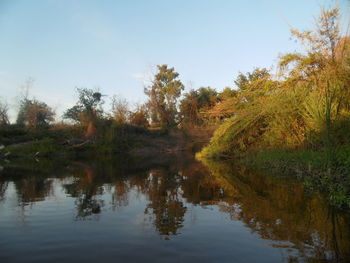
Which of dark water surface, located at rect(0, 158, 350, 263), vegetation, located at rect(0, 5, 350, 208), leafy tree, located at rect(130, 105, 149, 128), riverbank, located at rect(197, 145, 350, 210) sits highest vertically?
leafy tree, located at rect(130, 105, 149, 128)

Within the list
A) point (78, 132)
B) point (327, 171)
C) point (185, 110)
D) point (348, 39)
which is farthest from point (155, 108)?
point (327, 171)

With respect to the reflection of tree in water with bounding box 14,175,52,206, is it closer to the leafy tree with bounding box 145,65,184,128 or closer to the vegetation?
the vegetation

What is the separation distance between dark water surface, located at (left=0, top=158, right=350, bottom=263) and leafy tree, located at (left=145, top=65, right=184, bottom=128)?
3556 cm

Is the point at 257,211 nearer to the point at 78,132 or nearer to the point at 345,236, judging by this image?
the point at 345,236

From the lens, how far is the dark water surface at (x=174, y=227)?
11.9 feet

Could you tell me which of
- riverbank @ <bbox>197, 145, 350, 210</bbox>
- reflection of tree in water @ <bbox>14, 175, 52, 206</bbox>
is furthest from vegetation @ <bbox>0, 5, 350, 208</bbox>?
reflection of tree in water @ <bbox>14, 175, 52, 206</bbox>

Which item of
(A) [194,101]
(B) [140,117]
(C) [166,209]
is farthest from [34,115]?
(C) [166,209]

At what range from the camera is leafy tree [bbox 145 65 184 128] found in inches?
1797

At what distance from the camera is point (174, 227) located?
474 centimetres

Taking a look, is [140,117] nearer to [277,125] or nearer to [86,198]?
[277,125]

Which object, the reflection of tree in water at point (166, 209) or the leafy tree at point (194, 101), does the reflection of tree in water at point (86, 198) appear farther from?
the leafy tree at point (194, 101)

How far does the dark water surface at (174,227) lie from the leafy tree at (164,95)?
35.6 metres

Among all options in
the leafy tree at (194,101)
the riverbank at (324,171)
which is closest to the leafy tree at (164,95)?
the leafy tree at (194,101)

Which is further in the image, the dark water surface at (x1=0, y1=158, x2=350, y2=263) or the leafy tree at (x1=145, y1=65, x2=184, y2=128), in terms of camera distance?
the leafy tree at (x1=145, y1=65, x2=184, y2=128)
